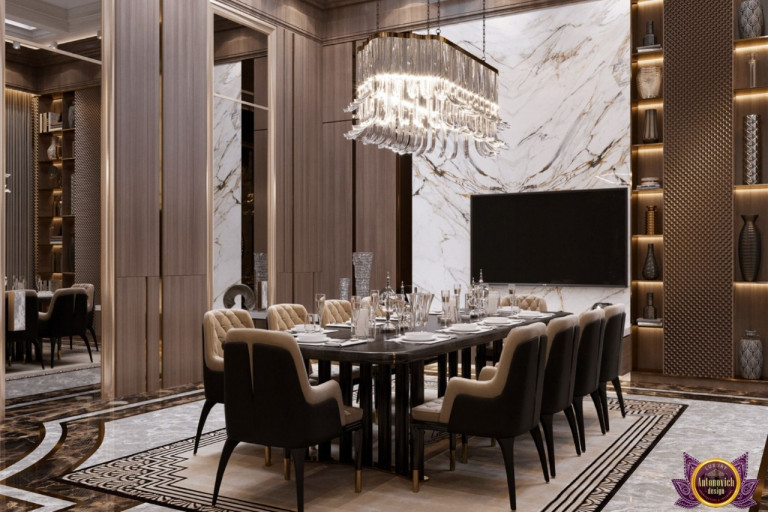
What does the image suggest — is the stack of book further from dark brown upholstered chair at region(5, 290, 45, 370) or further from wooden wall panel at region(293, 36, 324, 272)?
dark brown upholstered chair at region(5, 290, 45, 370)

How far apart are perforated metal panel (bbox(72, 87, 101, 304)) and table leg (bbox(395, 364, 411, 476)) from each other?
10.5 ft

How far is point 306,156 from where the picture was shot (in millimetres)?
8391

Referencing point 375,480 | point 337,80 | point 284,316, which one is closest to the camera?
point 375,480

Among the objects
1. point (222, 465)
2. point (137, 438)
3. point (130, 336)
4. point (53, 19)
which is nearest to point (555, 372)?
point (222, 465)

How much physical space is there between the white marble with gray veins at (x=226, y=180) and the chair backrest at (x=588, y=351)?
12.6 ft

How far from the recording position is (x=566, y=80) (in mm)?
7508

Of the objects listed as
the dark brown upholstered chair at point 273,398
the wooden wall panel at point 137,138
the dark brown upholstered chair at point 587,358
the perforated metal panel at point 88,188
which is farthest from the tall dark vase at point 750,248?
the perforated metal panel at point 88,188

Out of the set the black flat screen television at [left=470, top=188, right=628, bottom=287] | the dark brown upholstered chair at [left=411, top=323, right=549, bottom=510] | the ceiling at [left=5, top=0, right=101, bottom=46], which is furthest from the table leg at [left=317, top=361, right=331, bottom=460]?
the black flat screen television at [left=470, top=188, right=628, bottom=287]

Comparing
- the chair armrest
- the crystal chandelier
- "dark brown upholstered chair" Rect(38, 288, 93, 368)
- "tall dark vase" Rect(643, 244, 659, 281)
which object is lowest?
the chair armrest

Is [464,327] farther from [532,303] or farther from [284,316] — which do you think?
[532,303]

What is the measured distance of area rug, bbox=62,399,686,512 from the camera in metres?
3.48

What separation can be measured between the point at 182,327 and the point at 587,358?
3796 mm

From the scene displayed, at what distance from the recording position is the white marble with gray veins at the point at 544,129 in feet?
23.8

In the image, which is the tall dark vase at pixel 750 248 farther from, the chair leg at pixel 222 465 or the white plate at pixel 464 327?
the chair leg at pixel 222 465
